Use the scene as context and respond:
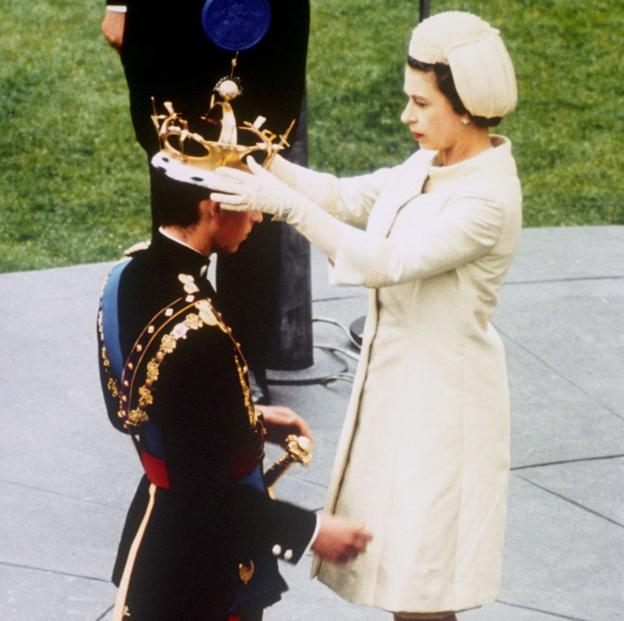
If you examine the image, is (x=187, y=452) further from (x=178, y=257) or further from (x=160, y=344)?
(x=178, y=257)

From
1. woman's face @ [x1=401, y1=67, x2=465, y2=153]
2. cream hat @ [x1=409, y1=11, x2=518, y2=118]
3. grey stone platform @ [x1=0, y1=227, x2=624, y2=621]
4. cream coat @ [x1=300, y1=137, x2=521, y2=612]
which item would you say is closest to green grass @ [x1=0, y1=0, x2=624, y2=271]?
grey stone platform @ [x1=0, y1=227, x2=624, y2=621]

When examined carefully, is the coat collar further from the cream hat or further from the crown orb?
the cream hat

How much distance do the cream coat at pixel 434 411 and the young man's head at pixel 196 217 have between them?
52 cm

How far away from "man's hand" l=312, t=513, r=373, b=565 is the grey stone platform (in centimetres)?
140

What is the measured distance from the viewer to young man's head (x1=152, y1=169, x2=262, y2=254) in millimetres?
3254

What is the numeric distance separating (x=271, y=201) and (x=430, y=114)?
0.53m

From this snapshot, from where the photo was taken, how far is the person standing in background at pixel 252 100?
11.8 ft

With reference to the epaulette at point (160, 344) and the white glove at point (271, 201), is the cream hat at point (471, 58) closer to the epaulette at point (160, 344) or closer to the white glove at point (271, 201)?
the white glove at point (271, 201)

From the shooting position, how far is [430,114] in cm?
371

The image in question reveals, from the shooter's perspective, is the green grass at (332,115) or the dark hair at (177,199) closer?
the dark hair at (177,199)

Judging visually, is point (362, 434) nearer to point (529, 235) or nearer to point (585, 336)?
point (585, 336)

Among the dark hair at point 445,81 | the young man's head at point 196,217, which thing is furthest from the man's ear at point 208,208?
the dark hair at point 445,81

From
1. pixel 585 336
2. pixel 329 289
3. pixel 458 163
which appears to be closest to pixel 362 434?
pixel 458 163

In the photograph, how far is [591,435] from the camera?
6258 mm
